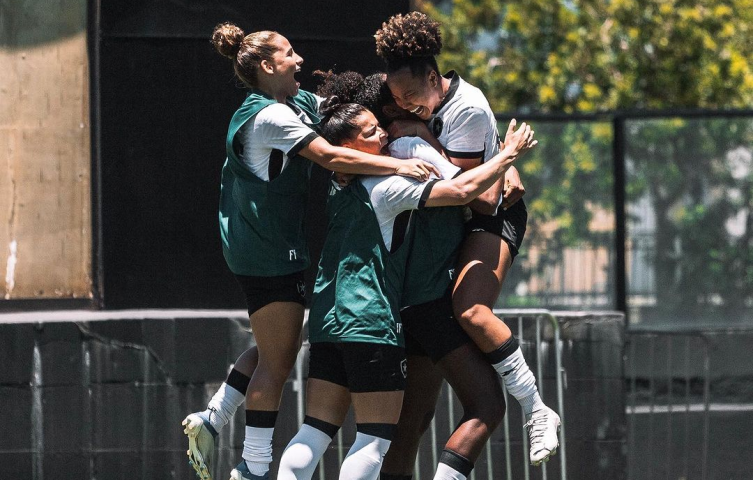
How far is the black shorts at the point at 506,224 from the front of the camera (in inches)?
197

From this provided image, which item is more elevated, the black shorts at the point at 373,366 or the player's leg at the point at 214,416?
the black shorts at the point at 373,366

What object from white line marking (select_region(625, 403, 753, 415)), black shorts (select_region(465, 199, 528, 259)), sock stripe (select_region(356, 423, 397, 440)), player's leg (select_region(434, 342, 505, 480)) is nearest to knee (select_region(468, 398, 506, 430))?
player's leg (select_region(434, 342, 505, 480))

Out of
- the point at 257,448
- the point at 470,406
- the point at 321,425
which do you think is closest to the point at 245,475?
the point at 257,448

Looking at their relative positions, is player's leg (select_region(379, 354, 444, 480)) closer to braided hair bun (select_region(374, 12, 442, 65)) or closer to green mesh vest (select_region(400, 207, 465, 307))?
green mesh vest (select_region(400, 207, 465, 307))

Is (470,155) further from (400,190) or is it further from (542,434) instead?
(542,434)

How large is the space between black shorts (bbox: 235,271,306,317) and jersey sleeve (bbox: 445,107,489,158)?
80 cm

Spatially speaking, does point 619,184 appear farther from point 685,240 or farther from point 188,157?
point 188,157

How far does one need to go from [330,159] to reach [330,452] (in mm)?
2122

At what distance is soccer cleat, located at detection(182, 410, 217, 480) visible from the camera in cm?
532

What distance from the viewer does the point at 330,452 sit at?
6.39 m

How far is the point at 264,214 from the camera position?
16.4 ft

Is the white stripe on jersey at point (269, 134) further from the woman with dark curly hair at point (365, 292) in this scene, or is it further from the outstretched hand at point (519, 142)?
the outstretched hand at point (519, 142)

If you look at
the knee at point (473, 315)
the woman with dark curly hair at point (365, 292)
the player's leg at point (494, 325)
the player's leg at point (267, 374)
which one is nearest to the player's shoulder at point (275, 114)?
the woman with dark curly hair at point (365, 292)

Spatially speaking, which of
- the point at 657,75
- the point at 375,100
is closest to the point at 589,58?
the point at 657,75
